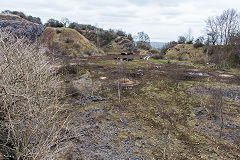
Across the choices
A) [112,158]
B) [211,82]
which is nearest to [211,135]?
[112,158]

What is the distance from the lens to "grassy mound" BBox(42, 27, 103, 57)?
3225 centimetres

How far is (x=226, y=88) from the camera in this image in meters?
11.5

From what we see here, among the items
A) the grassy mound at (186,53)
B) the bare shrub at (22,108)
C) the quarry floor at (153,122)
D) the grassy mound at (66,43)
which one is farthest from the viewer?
the grassy mound at (66,43)

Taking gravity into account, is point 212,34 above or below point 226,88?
above

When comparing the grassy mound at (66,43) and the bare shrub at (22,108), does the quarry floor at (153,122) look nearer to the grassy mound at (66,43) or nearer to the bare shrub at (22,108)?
the bare shrub at (22,108)

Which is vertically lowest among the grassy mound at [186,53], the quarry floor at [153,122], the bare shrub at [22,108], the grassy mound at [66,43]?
the quarry floor at [153,122]

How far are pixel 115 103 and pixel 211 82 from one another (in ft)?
31.3

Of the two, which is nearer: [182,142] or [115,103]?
[182,142]

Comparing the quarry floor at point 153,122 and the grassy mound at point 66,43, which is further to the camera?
the grassy mound at point 66,43

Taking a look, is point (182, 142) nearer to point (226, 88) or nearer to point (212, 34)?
point (226, 88)

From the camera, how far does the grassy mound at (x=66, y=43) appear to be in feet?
106

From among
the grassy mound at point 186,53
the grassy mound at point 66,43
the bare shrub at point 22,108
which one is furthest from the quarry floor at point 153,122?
the grassy mound at point 66,43

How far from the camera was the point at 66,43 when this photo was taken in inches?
1352

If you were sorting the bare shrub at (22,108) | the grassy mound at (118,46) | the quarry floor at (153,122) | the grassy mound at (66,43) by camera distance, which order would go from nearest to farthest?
the bare shrub at (22,108)
the quarry floor at (153,122)
the grassy mound at (66,43)
the grassy mound at (118,46)
